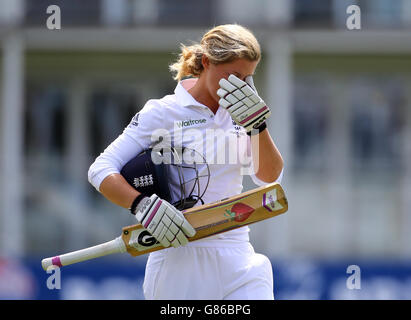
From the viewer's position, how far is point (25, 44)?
10789mm

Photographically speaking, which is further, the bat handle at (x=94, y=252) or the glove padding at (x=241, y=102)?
the bat handle at (x=94, y=252)

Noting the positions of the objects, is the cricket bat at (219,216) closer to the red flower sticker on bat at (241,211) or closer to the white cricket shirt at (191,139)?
the red flower sticker on bat at (241,211)

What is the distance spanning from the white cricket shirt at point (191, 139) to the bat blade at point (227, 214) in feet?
0.43

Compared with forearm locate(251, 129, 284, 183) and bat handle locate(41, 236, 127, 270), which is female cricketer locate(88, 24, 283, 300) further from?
bat handle locate(41, 236, 127, 270)

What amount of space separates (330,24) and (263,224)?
2.92m

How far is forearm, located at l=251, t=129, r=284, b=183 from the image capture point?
10.5ft

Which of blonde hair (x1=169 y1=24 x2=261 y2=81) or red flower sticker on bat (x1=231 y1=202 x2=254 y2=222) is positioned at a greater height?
blonde hair (x1=169 y1=24 x2=261 y2=81)

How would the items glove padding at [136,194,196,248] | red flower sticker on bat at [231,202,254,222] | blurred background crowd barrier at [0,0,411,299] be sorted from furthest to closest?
1. blurred background crowd barrier at [0,0,411,299]
2. red flower sticker on bat at [231,202,254,222]
3. glove padding at [136,194,196,248]

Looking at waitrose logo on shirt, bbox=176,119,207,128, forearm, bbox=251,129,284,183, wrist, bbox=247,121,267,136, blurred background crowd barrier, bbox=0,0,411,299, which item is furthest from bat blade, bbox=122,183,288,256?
blurred background crowd barrier, bbox=0,0,411,299

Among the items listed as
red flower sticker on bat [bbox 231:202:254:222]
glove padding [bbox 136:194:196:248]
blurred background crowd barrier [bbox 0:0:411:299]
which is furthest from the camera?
blurred background crowd barrier [bbox 0:0:411:299]

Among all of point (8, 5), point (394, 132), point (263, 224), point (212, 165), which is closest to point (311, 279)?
point (263, 224)

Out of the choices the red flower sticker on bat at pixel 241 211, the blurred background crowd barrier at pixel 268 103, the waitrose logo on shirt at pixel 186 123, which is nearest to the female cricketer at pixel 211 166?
the waitrose logo on shirt at pixel 186 123

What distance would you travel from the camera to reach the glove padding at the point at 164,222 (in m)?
3.04

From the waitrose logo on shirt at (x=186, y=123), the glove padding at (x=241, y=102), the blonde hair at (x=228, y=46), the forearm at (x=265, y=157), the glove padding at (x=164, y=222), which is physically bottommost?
the glove padding at (x=164, y=222)
